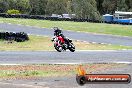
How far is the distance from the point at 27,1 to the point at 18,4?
87.9 inches

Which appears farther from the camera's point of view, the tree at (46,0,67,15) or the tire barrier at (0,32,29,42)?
the tree at (46,0,67,15)

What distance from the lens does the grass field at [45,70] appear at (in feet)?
41.4

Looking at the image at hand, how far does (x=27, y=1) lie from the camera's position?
300 feet

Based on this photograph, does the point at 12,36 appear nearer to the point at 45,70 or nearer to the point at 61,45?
the point at 61,45

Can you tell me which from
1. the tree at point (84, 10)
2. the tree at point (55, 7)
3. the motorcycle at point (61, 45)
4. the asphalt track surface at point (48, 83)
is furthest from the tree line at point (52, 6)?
the asphalt track surface at point (48, 83)

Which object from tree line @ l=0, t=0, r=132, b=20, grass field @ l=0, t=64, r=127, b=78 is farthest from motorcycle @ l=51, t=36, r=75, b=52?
tree line @ l=0, t=0, r=132, b=20

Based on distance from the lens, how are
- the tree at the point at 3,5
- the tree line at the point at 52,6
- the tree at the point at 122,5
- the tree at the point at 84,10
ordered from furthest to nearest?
the tree at the point at 122,5 < the tree line at the point at 52,6 < the tree at the point at 3,5 < the tree at the point at 84,10

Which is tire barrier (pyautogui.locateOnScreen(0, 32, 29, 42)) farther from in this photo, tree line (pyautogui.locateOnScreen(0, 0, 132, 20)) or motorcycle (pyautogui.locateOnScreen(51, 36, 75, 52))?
tree line (pyautogui.locateOnScreen(0, 0, 132, 20))

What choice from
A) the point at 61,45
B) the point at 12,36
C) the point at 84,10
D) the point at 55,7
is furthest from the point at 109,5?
the point at 61,45

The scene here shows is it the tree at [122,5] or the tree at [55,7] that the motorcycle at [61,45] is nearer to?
the tree at [122,5]

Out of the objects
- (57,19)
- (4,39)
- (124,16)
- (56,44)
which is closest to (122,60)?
(56,44)

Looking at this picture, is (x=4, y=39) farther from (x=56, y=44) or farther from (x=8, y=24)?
(x=8, y=24)

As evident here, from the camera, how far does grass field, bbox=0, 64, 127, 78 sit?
12.6m

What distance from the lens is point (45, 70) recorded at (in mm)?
13938
